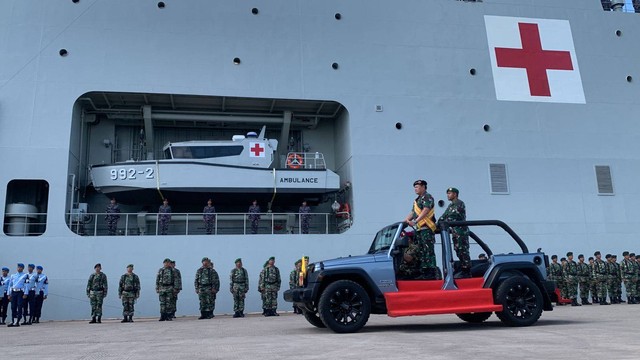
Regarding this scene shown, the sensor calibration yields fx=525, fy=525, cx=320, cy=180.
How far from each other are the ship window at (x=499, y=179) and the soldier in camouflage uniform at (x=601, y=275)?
256 cm

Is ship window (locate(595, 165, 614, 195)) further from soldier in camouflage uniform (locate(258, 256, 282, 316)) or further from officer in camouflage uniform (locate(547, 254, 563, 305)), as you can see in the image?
soldier in camouflage uniform (locate(258, 256, 282, 316))

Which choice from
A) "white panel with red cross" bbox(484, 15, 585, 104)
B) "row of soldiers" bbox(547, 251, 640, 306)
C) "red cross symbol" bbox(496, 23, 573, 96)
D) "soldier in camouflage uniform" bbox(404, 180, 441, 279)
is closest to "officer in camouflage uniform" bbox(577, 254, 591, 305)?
"row of soldiers" bbox(547, 251, 640, 306)

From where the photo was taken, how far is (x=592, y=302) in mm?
12836

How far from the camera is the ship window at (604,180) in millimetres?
13375

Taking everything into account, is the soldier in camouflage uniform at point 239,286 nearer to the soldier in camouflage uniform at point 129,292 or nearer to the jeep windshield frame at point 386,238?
the soldier in camouflage uniform at point 129,292

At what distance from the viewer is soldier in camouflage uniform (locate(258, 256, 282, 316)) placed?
10.9 m

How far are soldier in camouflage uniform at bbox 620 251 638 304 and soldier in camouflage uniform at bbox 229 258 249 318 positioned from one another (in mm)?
8793

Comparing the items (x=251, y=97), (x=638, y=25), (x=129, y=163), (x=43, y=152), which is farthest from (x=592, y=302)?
(x=43, y=152)

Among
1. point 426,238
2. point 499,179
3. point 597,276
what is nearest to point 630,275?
point 597,276

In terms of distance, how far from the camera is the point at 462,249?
6488 millimetres

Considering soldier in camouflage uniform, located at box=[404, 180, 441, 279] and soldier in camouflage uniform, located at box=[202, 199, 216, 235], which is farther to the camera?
soldier in camouflage uniform, located at box=[202, 199, 216, 235]

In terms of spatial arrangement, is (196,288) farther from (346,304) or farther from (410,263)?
(410,263)

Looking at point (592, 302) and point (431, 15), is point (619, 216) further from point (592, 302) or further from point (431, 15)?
point (431, 15)

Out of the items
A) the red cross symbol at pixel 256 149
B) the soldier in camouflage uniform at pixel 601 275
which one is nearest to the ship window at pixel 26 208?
the red cross symbol at pixel 256 149
